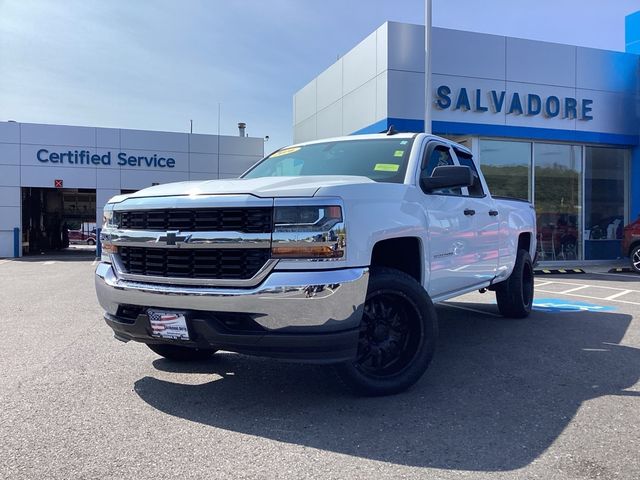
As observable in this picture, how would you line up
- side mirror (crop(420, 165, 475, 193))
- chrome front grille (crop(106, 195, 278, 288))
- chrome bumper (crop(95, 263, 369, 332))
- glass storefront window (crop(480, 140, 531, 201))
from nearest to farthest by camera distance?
chrome bumper (crop(95, 263, 369, 332))
chrome front grille (crop(106, 195, 278, 288))
side mirror (crop(420, 165, 475, 193))
glass storefront window (crop(480, 140, 531, 201))

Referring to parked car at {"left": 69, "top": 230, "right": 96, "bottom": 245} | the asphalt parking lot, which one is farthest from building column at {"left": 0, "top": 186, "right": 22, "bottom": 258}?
parked car at {"left": 69, "top": 230, "right": 96, "bottom": 245}

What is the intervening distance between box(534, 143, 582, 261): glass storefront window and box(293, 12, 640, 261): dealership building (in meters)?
0.03

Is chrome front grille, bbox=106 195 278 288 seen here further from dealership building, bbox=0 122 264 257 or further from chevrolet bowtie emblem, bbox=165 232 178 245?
dealership building, bbox=0 122 264 257

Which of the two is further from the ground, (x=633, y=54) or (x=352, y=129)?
(x=633, y=54)

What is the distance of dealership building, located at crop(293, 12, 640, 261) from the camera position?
47.7 feet

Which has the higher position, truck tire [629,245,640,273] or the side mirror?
the side mirror

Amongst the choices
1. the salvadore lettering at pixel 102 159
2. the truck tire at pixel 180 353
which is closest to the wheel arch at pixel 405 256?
the truck tire at pixel 180 353

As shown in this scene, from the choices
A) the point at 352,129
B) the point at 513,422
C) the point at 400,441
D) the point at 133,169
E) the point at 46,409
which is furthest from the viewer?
the point at 133,169

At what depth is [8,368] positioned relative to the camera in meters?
4.86

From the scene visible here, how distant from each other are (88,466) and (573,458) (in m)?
2.61

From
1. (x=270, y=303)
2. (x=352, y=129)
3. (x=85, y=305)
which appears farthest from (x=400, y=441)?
(x=352, y=129)

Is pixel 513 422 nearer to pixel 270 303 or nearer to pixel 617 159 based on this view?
pixel 270 303

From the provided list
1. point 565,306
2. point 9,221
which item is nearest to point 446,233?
point 565,306

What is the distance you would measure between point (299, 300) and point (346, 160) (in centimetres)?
198
